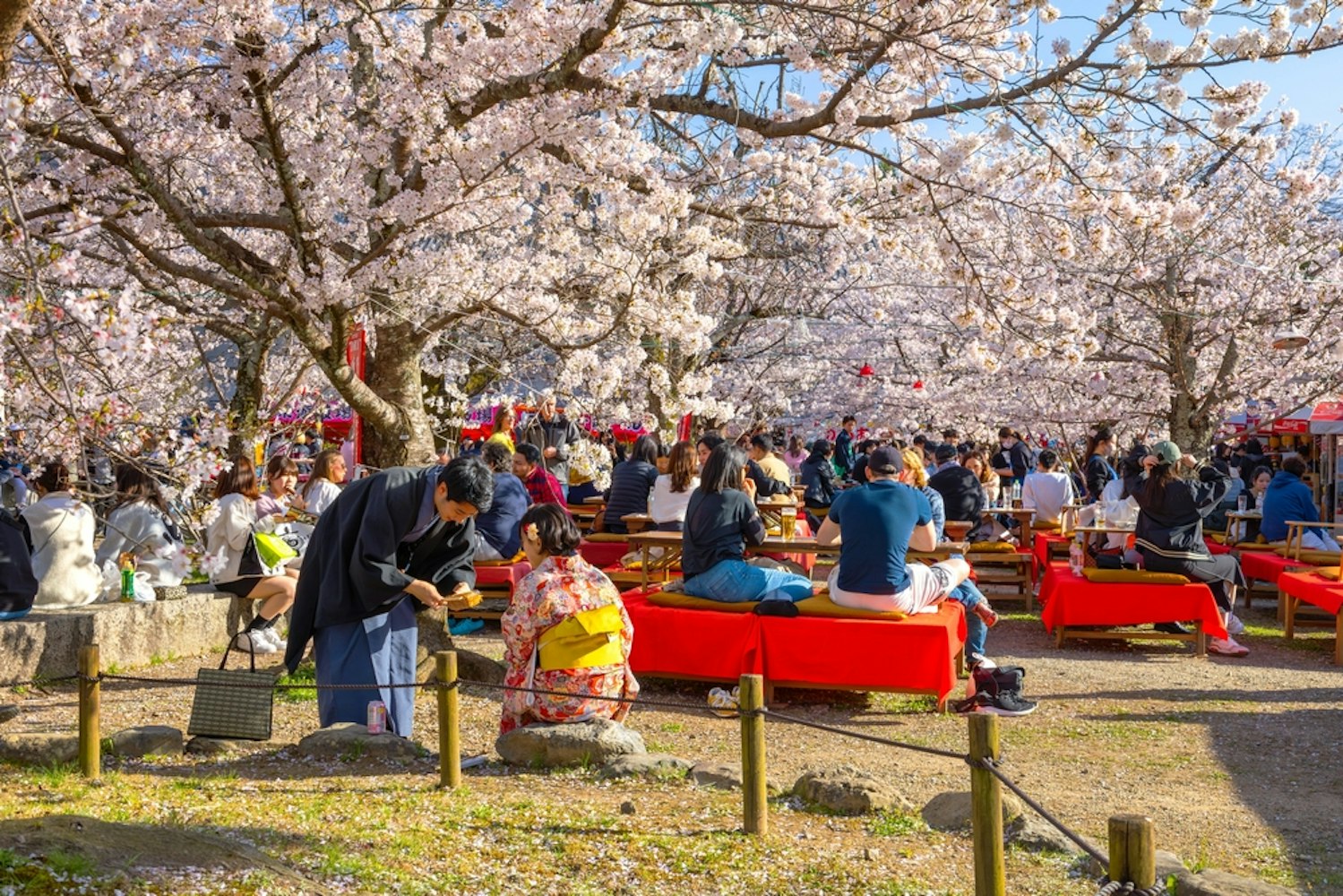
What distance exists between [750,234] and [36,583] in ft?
32.7

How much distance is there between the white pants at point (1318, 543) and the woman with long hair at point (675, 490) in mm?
5777

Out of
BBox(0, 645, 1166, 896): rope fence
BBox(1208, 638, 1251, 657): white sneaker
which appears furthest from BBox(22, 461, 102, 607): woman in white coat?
BBox(1208, 638, 1251, 657): white sneaker

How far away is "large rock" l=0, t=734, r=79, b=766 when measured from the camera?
562 cm

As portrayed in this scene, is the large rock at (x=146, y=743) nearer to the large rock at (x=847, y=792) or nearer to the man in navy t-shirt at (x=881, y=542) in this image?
the large rock at (x=847, y=792)

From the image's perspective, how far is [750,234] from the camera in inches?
623

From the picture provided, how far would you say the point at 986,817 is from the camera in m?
3.75

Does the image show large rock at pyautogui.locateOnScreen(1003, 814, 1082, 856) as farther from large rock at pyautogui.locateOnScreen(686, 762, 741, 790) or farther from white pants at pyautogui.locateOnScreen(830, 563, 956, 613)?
white pants at pyautogui.locateOnScreen(830, 563, 956, 613)

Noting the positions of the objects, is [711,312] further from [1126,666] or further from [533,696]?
[533,696]

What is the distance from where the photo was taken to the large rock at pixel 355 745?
19.4ft

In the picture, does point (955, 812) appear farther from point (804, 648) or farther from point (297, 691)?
point (297, 691)

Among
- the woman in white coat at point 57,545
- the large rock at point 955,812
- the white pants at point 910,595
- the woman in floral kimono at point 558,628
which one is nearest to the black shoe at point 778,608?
the white pants at point 910,595

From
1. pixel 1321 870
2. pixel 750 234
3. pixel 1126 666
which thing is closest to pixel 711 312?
pixel 750 234

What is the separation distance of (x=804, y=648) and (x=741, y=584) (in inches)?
22.8

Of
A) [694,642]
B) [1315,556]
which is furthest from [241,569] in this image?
[1315,556]
